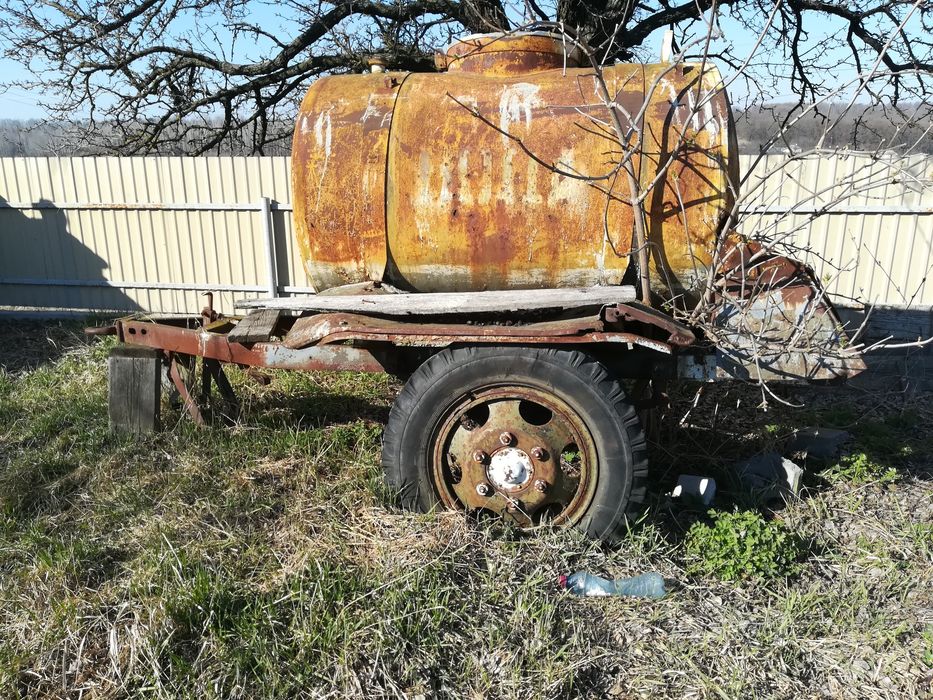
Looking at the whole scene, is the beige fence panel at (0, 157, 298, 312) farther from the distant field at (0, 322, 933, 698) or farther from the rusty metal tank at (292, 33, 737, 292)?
the rusty metal tank at (292, 33, 737, 292)

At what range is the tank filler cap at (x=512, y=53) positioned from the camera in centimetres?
358

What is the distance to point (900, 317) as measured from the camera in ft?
22.6

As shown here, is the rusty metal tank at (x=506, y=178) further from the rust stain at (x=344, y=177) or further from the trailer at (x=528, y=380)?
the trailer at (x=528, y=380)

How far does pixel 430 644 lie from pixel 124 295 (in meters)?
8.21

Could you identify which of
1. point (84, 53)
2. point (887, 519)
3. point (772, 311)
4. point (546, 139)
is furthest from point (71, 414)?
point (84, 53)

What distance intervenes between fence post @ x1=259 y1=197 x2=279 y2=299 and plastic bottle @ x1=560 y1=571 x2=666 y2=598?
6.60 meters

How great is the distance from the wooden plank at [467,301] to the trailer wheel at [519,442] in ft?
0.66

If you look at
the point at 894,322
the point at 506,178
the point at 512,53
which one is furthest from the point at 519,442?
the point at 894,322

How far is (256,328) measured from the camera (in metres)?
3.55

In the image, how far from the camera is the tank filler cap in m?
3.58

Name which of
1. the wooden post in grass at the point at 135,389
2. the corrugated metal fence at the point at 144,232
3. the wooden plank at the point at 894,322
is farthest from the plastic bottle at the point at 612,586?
the corrugated metal fence at the point at 144,232

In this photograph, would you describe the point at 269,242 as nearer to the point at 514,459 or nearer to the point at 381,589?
the point at 514,459

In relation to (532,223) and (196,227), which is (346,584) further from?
(196,227)

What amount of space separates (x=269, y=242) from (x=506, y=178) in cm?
591
